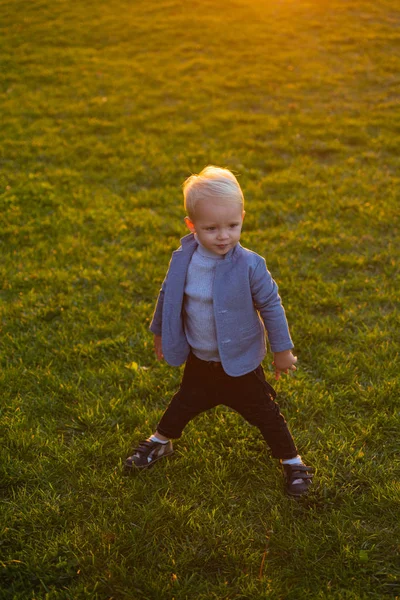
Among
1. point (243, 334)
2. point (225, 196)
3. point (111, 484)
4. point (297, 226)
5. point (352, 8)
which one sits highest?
point (352, 8)

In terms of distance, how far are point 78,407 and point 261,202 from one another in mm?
3485

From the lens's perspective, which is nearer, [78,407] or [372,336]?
[78,407]

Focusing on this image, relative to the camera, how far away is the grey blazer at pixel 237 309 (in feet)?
8.38

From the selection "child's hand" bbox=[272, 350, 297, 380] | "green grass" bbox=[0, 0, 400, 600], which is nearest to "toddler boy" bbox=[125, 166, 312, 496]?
"child's hand" bbox=[272, 350, 297, 380]

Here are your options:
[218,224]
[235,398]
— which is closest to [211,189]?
[218,224]

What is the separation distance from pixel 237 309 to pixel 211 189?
57 cm

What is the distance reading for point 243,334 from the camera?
8.77 ft

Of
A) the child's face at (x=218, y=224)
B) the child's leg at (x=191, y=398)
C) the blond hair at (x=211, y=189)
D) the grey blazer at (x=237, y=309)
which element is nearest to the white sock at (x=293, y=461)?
the child's leg at (x=191, y=398)

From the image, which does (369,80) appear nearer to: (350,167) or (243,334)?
(350,167)

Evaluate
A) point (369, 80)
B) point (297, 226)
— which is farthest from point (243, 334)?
point (369, 80)

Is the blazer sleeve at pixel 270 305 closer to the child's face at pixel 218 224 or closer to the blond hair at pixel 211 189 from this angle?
the child's face at pixel 218 224

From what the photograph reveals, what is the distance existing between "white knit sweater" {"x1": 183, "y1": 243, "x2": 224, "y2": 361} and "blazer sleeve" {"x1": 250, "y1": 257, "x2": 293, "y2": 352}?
195mm

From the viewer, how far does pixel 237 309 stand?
260 cm

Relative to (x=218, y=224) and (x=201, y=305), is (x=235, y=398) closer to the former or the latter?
(x=201, y=305)
